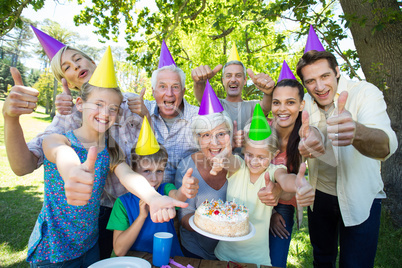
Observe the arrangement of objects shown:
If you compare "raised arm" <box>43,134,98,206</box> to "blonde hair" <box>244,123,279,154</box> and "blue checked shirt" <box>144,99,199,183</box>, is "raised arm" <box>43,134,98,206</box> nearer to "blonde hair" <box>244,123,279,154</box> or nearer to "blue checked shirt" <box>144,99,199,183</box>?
"blue checked shirt" <box>144,99,199,183</box>


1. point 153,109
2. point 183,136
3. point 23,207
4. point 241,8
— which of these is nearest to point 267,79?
point 183,136

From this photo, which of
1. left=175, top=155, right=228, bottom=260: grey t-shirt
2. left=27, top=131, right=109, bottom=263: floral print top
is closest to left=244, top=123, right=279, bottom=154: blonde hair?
left=175, top=155, right=228, bottom=260: grey t-shirt

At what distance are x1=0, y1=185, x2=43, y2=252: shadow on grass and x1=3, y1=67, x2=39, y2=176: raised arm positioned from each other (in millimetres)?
2764

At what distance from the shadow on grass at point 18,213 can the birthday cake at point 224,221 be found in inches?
125

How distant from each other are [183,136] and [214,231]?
3.38ft

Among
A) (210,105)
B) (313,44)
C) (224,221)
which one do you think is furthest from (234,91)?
(224,221)

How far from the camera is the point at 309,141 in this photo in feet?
5.37

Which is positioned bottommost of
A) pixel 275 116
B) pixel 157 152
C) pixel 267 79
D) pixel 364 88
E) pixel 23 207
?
pixel 23 207

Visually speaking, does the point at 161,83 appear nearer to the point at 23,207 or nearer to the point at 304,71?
the point at 304,71

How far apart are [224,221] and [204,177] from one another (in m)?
0.46

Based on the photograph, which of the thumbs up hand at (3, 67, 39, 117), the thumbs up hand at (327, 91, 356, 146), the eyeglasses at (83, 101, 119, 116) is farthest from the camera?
Answer: the eyeglasses at (83, 101, 119, 116)

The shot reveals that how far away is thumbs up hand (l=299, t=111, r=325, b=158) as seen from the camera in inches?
64.4

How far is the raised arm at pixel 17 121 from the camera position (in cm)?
137

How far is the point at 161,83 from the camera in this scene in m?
2.60
